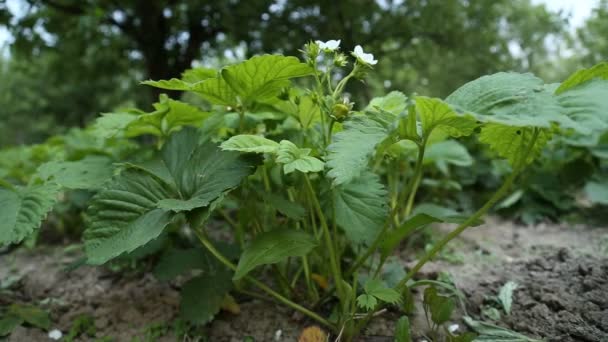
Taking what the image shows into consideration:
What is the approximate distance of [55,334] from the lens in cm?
135

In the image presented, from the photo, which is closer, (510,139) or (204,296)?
(510,139)

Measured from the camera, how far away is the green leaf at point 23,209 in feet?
3.61

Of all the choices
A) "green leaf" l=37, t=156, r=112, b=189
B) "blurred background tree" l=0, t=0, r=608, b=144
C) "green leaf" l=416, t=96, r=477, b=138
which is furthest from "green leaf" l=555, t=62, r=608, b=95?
"blurred background tree" l=0, t=0, r=608, b=144

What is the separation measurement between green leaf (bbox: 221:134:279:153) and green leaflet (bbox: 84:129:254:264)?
0.09m

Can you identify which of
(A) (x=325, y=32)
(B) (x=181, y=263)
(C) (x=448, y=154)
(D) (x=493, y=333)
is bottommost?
(D) (x=493, y=333)

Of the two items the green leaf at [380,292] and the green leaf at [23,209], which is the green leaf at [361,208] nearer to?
the green leaf at [380,292]

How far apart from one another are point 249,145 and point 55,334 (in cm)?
96

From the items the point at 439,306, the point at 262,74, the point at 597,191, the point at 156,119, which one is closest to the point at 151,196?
the point at 156,119

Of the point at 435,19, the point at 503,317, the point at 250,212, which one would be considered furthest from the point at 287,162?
the point at 435,19

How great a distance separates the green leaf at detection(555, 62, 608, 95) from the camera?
38.1 inches

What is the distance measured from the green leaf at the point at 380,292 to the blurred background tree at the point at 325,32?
132 inches

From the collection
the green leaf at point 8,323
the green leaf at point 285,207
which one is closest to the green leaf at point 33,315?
the green leaf at point 8,323

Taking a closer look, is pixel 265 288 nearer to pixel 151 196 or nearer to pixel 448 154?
pixel 151 196

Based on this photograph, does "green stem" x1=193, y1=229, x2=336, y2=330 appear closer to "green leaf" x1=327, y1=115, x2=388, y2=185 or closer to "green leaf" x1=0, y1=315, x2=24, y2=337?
"green leaf" x1=327, y1=115, x2=388, y2=185
